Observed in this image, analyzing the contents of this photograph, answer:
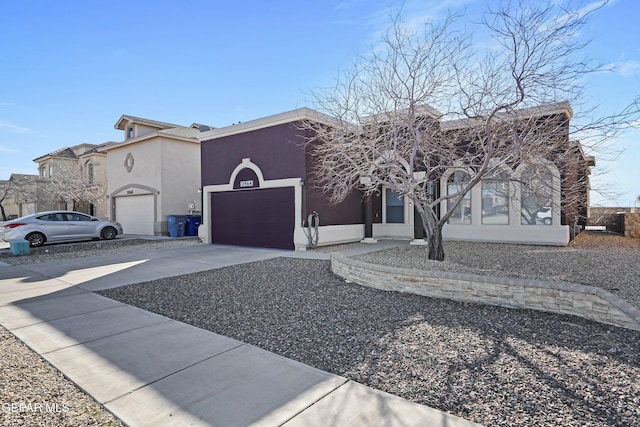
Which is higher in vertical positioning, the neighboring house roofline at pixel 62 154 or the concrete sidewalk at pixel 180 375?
the neighboring house roofline at pixel 62 154

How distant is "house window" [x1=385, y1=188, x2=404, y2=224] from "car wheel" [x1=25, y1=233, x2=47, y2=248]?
14505 mm

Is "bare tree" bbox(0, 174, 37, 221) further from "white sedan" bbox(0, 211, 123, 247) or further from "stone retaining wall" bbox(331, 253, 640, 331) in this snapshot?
"stone retaining wall" bbox(331, 253, 640, 331)

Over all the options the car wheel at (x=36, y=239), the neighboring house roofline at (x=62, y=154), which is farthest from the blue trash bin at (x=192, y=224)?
the neighboring house roofline at (x=62, y=154)

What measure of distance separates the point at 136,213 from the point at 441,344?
2005 cm

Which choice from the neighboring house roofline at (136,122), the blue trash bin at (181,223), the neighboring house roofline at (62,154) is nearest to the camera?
the blue trash bin at (181,223)

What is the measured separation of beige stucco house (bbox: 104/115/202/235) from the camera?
18672mm

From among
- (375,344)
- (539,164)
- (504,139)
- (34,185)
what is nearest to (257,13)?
(504,139)

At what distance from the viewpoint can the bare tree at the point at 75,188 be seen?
25.2m

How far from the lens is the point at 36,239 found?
14570mm

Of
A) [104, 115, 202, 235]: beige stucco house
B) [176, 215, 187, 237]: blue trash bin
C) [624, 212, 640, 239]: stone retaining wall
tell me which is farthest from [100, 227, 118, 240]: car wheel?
[624, 212, 640, 239]: stone retaining wall

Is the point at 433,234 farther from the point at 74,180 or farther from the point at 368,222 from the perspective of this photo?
the point at 74,180

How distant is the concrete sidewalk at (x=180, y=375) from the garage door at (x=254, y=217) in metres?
7.47

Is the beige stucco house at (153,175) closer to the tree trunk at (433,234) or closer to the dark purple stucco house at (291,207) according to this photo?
the dark purple stucco house at (291,207)

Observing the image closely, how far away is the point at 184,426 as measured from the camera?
280 centimetres
